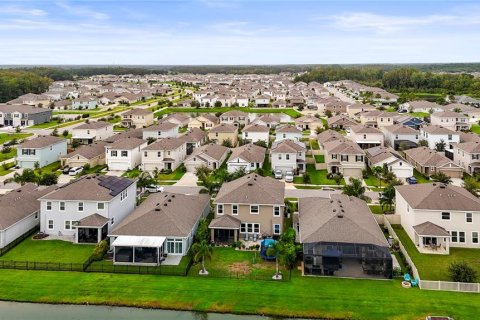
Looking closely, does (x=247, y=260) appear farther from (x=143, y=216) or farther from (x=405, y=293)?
(x=405, y=293)

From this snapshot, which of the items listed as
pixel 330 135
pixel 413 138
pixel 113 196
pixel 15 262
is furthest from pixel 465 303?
pixel 413 138

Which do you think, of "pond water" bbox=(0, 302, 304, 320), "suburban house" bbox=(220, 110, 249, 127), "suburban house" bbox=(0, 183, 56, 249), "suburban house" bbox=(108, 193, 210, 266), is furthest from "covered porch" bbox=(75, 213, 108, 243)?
"suburban house" bbox=(220, 110, 249, 127)

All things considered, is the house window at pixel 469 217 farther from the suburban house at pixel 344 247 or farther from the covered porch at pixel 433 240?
the suburban house at pixel 344 247

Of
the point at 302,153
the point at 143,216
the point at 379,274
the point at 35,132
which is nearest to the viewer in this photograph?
the point at 379,274

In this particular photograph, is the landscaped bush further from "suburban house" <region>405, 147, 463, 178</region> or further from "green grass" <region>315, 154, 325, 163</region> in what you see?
"suburban house" <region>405, 147, 463, 178</region>

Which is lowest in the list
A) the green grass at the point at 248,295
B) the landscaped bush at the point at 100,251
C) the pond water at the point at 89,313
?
the pond water at the point at 89,313

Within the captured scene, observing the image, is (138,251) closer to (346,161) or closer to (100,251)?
(100,251)

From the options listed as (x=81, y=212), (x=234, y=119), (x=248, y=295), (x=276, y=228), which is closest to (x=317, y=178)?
(x=276, y=228)

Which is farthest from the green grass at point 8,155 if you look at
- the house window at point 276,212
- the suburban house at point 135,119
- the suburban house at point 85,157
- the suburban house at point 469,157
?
the suburban house at point 469,157
